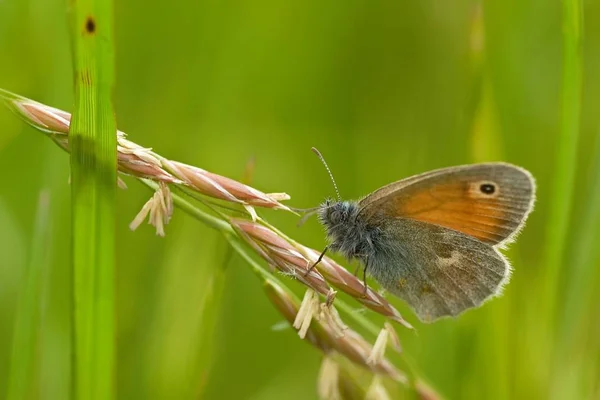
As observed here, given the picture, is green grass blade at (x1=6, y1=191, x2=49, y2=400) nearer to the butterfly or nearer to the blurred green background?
the blurred green background

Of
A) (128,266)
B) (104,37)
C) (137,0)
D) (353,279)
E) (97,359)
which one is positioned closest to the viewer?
(104,37)

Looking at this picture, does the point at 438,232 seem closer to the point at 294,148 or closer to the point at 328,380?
the point at 328,380

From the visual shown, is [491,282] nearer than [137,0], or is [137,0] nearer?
[491,282]

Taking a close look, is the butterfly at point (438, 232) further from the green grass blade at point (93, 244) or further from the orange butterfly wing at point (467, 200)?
the green grass blade at point (93, 244)

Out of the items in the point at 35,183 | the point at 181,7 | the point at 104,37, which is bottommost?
the point at 35,183

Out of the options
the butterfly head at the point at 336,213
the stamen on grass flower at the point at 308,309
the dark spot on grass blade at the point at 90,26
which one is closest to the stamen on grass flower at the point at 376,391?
the stamen on grass flower at the point at 308,309

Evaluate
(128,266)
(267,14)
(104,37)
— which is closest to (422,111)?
(267,14)

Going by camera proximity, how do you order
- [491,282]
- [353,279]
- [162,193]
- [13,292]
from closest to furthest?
1. [162,193]
2. [353,279]
3. [491,282]
4. [13,292]

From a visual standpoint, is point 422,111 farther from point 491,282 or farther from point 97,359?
point 97,359
